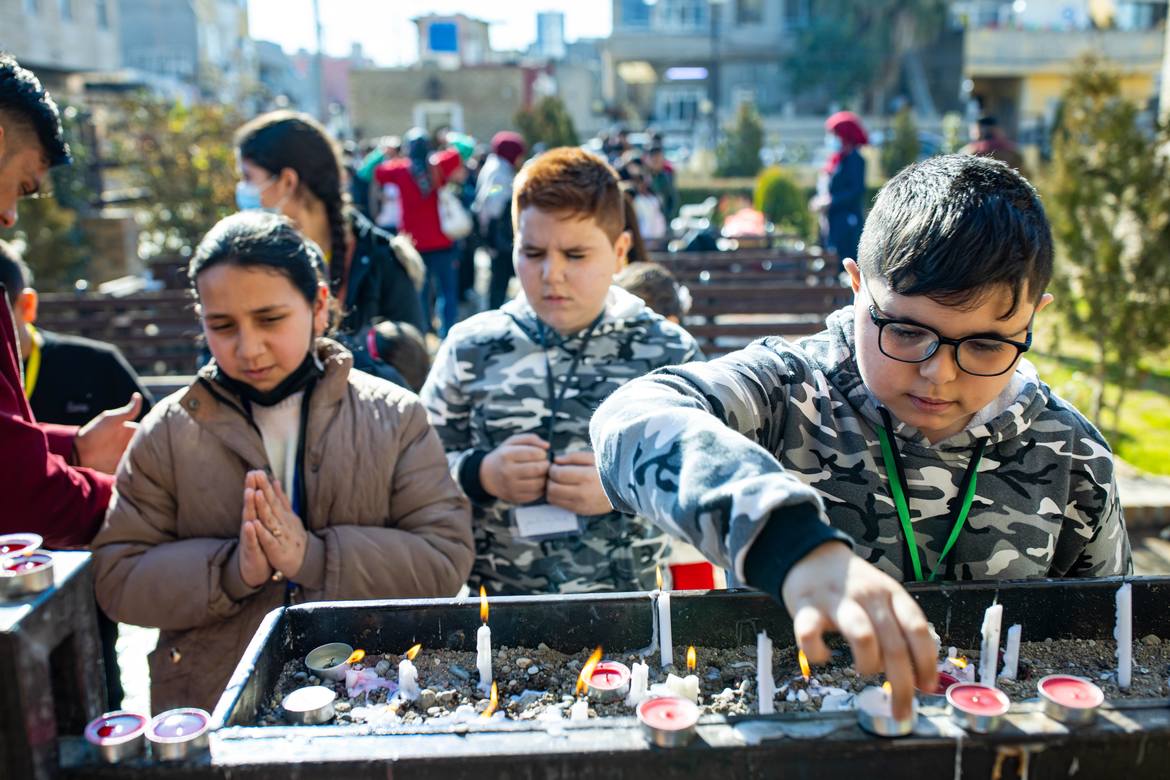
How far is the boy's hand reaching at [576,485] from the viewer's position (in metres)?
2.53

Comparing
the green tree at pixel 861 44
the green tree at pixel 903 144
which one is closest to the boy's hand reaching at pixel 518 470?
the green tree at pixel 903 144

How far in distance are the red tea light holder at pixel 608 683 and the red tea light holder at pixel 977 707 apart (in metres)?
0.44

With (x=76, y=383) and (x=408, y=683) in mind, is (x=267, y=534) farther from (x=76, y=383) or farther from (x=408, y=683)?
(x=76, y=383)

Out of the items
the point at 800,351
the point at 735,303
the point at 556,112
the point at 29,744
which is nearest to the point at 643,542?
the point at 800,351

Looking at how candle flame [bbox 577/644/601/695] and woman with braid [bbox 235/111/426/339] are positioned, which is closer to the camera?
candle flame [bbox 577/644/601/695]

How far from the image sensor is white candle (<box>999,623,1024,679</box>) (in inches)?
55.8

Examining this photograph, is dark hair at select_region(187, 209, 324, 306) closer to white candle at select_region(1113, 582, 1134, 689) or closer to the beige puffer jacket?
the beige puffer jacket

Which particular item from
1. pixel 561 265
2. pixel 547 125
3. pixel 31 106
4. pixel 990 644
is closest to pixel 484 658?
pixel 990 644

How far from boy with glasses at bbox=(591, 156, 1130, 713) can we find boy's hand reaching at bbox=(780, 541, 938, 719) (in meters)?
0.09

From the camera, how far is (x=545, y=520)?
2.64m

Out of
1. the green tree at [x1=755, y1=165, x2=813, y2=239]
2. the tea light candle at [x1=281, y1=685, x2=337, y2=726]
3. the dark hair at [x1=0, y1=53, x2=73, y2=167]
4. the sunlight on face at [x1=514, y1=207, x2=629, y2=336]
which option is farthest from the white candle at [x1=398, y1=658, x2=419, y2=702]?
the green tree at [x1=755, y1=165, x2=813, y2=239]

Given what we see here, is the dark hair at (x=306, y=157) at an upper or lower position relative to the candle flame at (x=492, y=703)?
upper

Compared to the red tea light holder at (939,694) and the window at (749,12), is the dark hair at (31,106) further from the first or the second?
the window at (749,12)

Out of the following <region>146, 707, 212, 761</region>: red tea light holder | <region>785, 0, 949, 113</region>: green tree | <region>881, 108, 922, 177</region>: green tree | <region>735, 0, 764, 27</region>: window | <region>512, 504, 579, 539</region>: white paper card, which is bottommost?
<region>512, 504, 579, 539</region>: white paper card
